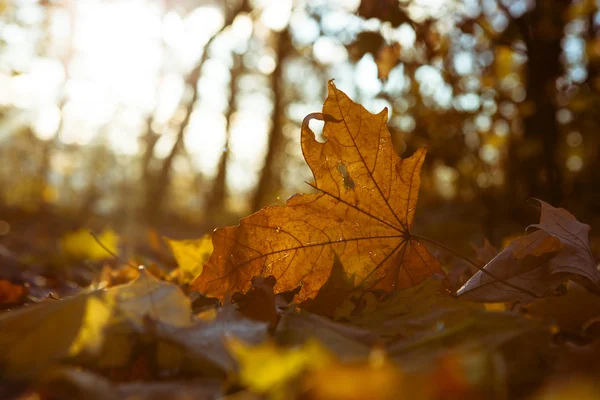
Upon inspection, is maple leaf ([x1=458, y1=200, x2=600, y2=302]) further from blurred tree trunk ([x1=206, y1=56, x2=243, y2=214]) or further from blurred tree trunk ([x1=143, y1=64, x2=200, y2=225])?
blurred tree trunk ([x1=206, y1=56, x2=243, y2=214])

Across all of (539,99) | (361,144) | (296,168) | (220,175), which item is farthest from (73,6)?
(361,144)

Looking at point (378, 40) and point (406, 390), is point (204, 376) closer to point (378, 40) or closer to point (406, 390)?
point (406, 390)

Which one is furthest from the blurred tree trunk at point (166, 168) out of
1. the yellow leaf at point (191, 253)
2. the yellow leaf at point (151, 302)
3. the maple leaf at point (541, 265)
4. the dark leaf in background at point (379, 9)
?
the yellow leaf at point (151, 302)

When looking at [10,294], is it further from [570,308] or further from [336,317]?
[570,308]

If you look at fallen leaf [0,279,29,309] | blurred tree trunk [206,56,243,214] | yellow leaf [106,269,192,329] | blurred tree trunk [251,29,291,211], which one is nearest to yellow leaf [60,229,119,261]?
fallen leaf [0,279,29,309]

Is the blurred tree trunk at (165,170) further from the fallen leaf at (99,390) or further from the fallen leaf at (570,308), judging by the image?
the fallen leaf at (99,390)

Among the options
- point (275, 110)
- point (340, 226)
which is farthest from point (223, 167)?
point (340, 226)
